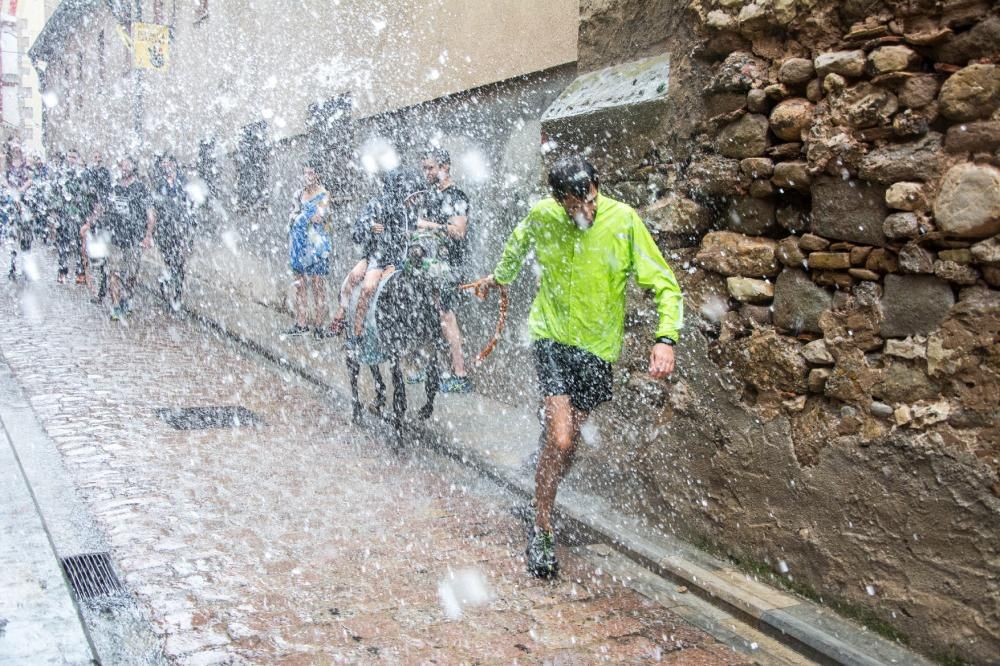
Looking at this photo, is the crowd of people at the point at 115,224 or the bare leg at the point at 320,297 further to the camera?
the crowd of people at the point at 115,224

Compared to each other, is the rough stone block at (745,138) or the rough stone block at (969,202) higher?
the rough stone block at (745,138)

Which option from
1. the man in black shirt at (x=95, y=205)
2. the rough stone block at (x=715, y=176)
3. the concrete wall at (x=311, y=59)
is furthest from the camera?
the man in black shirt at (x=95, y=205)

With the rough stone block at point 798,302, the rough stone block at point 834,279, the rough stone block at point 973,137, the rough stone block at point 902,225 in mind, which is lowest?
the rough stone block at point 798,302

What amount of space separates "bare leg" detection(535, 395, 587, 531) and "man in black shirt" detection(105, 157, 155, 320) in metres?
9.10

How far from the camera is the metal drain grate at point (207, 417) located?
7.34m

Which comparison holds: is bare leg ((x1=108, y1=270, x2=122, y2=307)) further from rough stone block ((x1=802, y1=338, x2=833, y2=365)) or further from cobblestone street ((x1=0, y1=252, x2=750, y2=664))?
rough stone block ((x1=802, y1=338, x2=833, y2=365))

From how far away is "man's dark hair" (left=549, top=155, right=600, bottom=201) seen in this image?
448 cm

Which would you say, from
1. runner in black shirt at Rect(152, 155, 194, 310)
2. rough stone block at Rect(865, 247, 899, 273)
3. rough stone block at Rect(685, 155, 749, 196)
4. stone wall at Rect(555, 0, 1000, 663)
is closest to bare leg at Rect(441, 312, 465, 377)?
stone wall at Rect(555, 0, 1000, 663)

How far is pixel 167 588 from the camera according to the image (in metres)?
4.34

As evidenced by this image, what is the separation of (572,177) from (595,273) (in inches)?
19.6

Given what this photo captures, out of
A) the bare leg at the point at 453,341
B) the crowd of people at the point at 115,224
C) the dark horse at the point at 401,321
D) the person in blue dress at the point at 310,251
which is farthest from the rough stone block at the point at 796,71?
the crowd of people at the point at 115,224

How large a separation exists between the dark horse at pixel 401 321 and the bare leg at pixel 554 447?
244 cm

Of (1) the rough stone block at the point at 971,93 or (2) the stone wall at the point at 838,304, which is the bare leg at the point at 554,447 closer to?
(2) the stone wall at the point at 838,304

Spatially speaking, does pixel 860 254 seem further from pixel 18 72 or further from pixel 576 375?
pixel 18 72
